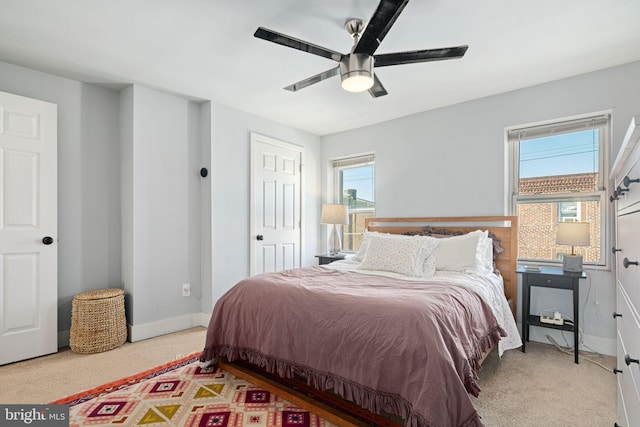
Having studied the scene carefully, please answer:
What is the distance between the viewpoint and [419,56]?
2.02 metres

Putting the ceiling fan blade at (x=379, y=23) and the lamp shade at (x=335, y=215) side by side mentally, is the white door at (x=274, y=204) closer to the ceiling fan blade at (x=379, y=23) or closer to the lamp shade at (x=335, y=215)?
the lamp shade at (x=335, y=215)

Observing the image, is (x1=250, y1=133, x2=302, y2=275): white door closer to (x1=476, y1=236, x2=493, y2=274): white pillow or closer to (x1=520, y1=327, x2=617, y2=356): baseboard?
(x1=476, y1=236, x2=493, y2=274): white pillow

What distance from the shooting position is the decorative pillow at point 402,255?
2828 mm

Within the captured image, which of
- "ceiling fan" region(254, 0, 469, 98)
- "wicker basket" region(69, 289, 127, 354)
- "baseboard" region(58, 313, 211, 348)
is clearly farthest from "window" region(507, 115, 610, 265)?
"wicker basket" region(69, 289, 127, 354)

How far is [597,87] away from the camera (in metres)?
2.88

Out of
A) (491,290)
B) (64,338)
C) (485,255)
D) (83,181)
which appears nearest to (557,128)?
(485,255)

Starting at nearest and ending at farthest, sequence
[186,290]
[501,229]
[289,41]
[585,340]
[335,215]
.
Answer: [289,41] → [585,340] → [501,229] → [186,290] → [335,215]

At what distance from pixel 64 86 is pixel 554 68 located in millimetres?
4527

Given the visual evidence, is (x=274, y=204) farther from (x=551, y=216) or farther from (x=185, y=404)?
(x=551, y=216)

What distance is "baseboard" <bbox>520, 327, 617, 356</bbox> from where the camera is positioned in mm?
2783

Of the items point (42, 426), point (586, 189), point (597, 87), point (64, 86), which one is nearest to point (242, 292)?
point (42, 426)

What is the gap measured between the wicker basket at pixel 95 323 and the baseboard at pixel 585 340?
4.01m

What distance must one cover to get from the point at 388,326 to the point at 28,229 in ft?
10.2

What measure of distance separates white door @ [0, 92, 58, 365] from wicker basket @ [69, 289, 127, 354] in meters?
0.20
